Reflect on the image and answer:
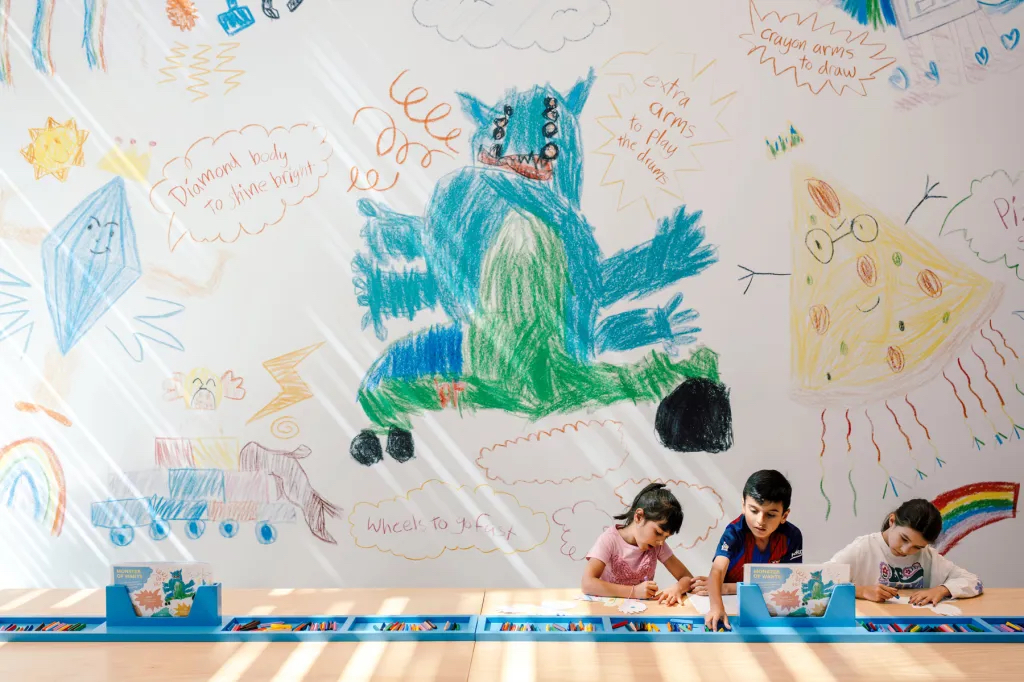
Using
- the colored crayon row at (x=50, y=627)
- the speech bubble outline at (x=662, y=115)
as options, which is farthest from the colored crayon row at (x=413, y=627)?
the speech bubble outline at (x=662, y=115)

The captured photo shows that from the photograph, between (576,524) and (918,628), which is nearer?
(918,628)

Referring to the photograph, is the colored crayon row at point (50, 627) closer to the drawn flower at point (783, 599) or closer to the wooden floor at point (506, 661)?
the wooden floor at point (506, 661)

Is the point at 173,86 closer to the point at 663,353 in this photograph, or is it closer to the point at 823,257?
the point at 663,353

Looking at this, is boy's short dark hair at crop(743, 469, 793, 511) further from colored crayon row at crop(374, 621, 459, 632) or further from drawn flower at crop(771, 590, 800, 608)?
colored crayon row at crop(374, 621, 459, 632)

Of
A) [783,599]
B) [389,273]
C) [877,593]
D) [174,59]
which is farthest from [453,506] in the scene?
[174,59]

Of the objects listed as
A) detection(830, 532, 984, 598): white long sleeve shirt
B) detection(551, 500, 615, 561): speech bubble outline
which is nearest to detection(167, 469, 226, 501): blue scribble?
detection(551, 500, 615, 561): speech bubble outline

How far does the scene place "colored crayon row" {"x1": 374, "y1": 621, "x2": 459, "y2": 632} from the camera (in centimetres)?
212

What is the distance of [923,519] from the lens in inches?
97.6

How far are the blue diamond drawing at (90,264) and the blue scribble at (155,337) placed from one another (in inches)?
4.7

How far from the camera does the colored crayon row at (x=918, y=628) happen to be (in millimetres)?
2105

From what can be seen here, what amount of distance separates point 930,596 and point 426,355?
1.84m

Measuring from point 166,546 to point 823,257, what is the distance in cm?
273

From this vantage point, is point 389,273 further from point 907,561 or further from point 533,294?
point 907,561

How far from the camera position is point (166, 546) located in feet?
10.6
